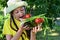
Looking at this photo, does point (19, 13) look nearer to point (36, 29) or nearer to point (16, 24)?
point (16, 24)

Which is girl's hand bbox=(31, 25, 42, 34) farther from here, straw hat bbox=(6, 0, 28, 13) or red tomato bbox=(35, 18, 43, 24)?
straw hat bbox=(6, 0, 28, 13)

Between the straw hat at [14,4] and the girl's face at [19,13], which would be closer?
the girl's face at [19,13]

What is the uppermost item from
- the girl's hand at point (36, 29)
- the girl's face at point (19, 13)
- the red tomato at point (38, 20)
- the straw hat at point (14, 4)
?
the straw hat at point (14, 4)

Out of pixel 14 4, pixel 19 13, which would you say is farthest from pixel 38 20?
pixel 14 4

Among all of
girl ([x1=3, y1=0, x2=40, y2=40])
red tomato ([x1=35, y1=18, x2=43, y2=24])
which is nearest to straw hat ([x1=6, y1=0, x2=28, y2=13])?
girl ([x1=3, y1=0, x2=40, y2=40])

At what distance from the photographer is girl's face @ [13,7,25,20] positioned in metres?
3.40

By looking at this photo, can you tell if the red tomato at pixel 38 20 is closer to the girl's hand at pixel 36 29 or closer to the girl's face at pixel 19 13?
the girl's hand at pixel 36 29

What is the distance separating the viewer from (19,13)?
3.43 metres

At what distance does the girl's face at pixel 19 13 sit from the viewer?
3.40 meters

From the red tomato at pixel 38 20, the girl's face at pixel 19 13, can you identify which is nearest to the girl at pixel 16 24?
the girl's face at pixel 19 13

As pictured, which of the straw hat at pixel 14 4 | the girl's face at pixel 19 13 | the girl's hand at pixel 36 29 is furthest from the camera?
the straw hat at pixel 14 4

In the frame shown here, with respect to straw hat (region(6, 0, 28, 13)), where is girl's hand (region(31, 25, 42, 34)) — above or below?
below

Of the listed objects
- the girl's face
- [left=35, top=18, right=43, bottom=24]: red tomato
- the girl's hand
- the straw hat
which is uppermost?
the straw hat

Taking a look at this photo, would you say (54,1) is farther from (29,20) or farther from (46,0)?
(29,20)
